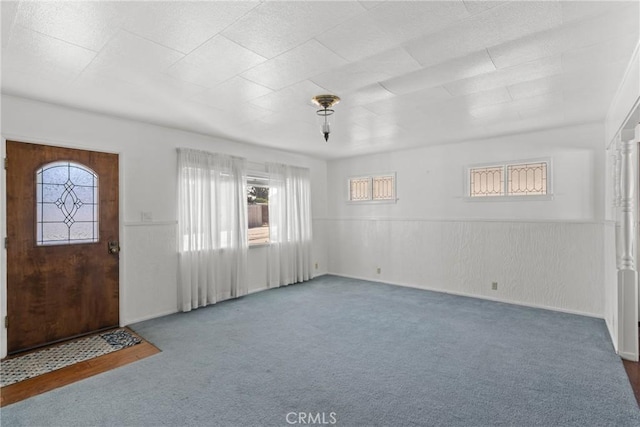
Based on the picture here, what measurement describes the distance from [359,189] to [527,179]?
9.39 feet

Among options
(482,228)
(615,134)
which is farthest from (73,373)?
(615,134)

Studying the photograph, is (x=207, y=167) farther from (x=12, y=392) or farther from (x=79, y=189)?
(x=12, y=392)

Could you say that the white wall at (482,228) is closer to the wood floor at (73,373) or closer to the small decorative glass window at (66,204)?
the wood floor at (73,373)

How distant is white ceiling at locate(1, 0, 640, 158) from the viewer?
1.82 meters

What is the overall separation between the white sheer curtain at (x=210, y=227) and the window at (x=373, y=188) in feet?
7.84

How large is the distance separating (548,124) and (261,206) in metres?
4.30

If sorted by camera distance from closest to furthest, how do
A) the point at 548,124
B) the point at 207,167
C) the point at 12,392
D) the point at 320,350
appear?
the point at 12,392
the point at 320,350
the point at 548,124
the point at 207,167

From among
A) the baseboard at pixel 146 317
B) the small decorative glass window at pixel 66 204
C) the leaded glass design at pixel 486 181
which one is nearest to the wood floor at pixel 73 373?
the baseboard at pixel 146 317

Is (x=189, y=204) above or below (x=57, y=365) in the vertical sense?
above

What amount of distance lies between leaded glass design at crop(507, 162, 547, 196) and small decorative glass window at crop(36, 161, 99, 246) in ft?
17.6

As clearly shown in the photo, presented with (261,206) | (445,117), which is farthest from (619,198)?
(261,206)

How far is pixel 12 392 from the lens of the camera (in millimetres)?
2475

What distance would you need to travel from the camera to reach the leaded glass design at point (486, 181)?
192 inches

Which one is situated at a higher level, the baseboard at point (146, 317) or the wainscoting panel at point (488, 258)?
the wainscoting panel at point (488, 258)
